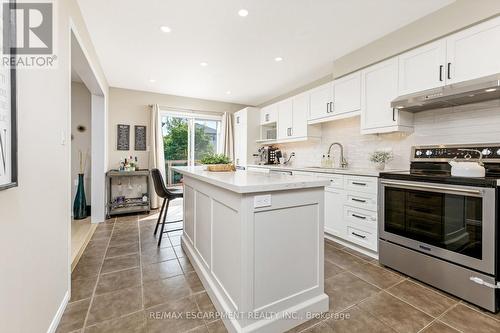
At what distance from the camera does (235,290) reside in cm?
147

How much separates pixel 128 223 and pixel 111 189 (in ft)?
3.19

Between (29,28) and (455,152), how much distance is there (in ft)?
11.5

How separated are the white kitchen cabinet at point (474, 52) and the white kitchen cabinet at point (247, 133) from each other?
369cm

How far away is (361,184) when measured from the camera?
265 centimetres

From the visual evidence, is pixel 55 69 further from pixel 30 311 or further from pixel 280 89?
pixel 280 89

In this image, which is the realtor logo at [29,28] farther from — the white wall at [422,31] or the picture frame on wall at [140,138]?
the picture frame on wall at [140,138]

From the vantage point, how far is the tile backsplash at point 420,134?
2.14 metres

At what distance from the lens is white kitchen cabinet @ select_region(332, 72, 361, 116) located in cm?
303

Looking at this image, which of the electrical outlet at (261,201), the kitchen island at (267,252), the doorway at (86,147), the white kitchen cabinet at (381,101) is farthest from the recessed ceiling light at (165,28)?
the white kitchen cabinet at (381,101)

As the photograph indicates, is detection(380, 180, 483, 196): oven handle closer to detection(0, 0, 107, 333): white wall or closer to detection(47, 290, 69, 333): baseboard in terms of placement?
detection(0, 0, 107, 333): white wall

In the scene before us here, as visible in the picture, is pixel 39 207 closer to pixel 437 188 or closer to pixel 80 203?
pixel 437 188

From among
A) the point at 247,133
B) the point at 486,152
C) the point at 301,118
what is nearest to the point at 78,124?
the point at 247,133

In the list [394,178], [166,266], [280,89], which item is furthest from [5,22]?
[280,89]

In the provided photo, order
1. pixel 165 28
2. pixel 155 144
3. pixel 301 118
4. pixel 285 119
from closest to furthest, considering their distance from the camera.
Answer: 1. pixel 165 28
2. pixel 301 118
3. pixel 285 119
4. pixel 155 144
